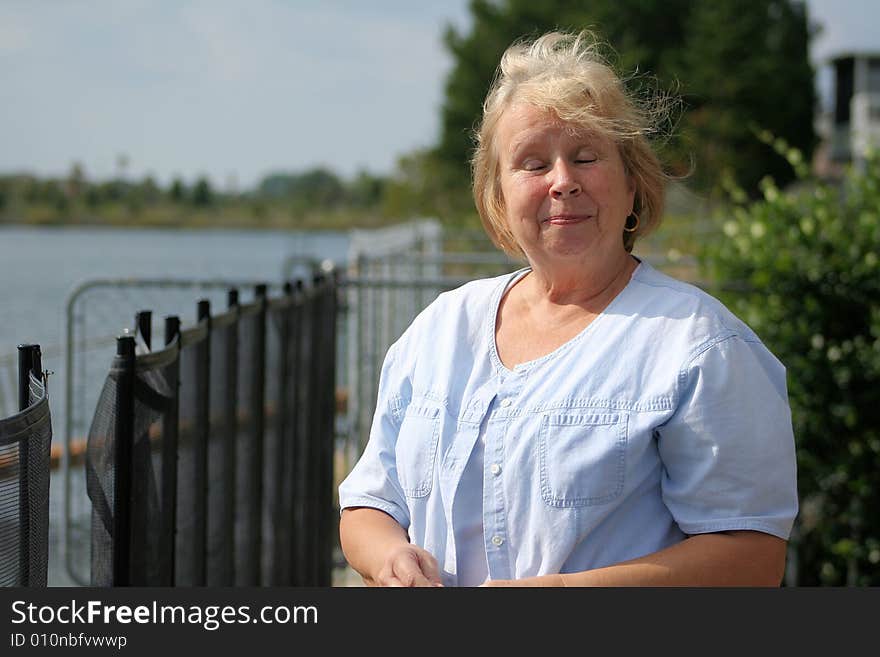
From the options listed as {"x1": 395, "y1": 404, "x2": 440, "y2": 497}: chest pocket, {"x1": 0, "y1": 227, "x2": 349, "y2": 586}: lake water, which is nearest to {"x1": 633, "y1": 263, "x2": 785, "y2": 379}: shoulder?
{"x1": 395, "y1": 404, "x2": 440, "y2": 497}: chest pocket

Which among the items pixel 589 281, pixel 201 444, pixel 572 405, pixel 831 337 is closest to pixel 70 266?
pixel 201 444

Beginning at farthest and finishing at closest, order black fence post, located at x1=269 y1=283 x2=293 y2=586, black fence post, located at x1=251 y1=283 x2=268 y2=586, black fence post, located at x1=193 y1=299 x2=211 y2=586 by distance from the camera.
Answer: black fence post, located at x1=269 y1=283 x2=293 y2=586, black fence post, located at x1=251 y1=283 x2=268 y2=586, black fence post, located at x1=193 y1=299 x2=211 y2=586

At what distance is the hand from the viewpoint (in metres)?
1.99

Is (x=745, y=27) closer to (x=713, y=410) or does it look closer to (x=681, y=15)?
(x=681, y=15)

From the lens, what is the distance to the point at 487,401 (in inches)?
81.7

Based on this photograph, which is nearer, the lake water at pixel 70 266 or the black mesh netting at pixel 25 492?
the black mesh netting at pixel 25 492

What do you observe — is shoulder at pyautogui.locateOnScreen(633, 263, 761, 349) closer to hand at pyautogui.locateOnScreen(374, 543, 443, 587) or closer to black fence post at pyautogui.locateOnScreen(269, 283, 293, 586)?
hand at pyautogui.locateOnScreen(374, 543, 443, 587)

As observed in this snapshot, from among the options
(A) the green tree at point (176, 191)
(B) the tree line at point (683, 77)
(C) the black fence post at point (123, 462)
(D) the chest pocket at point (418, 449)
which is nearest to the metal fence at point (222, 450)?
(C) the black fence post at point (123, 462)

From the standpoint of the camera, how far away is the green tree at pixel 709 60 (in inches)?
1790

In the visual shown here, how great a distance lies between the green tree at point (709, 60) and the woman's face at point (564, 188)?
4162 cm

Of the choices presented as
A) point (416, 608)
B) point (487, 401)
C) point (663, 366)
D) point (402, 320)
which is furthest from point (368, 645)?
point (402, 320)

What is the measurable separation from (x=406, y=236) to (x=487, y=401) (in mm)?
6703

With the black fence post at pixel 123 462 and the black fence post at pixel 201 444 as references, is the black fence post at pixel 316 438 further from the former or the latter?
the black fence post at pixel 123 462

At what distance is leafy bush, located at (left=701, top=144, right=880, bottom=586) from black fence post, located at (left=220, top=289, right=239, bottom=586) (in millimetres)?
2750
